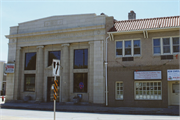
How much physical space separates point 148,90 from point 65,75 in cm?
898

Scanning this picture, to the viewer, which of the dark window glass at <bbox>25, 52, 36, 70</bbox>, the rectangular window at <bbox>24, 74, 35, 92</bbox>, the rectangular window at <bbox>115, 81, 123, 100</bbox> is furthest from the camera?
the dark window glass at <bbox>25, 52, 36, 70</bbox>

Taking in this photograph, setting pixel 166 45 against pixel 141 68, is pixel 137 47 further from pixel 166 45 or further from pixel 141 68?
pixel 166 45

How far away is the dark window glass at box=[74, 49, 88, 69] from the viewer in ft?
76.4

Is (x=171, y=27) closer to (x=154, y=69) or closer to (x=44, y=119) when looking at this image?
(x=154, y=69)

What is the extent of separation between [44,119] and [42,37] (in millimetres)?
13765

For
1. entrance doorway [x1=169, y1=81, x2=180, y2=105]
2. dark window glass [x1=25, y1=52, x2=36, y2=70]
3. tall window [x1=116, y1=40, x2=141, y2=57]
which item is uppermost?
tall window [x1=116, y1=40, x2=141, y2=57]

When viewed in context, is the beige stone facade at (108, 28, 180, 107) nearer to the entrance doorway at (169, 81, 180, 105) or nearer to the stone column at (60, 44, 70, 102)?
the entrance doorway at (169, 81, 180, 105)

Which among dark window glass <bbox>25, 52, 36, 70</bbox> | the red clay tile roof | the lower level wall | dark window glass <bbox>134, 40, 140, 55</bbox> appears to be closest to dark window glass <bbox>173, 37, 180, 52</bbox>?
the red clay tile roof


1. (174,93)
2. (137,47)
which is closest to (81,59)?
(137,47)

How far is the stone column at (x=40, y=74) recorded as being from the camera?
80.3 feet

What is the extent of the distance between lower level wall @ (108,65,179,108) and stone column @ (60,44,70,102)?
4945 millimetres

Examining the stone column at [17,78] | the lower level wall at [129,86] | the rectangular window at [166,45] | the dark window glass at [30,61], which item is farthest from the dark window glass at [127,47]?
the stone column at [17,78]

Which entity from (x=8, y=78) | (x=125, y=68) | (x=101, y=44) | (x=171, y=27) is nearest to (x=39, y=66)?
(x=8, y=78)

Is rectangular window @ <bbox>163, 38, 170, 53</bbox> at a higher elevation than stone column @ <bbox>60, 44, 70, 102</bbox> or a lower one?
higher
